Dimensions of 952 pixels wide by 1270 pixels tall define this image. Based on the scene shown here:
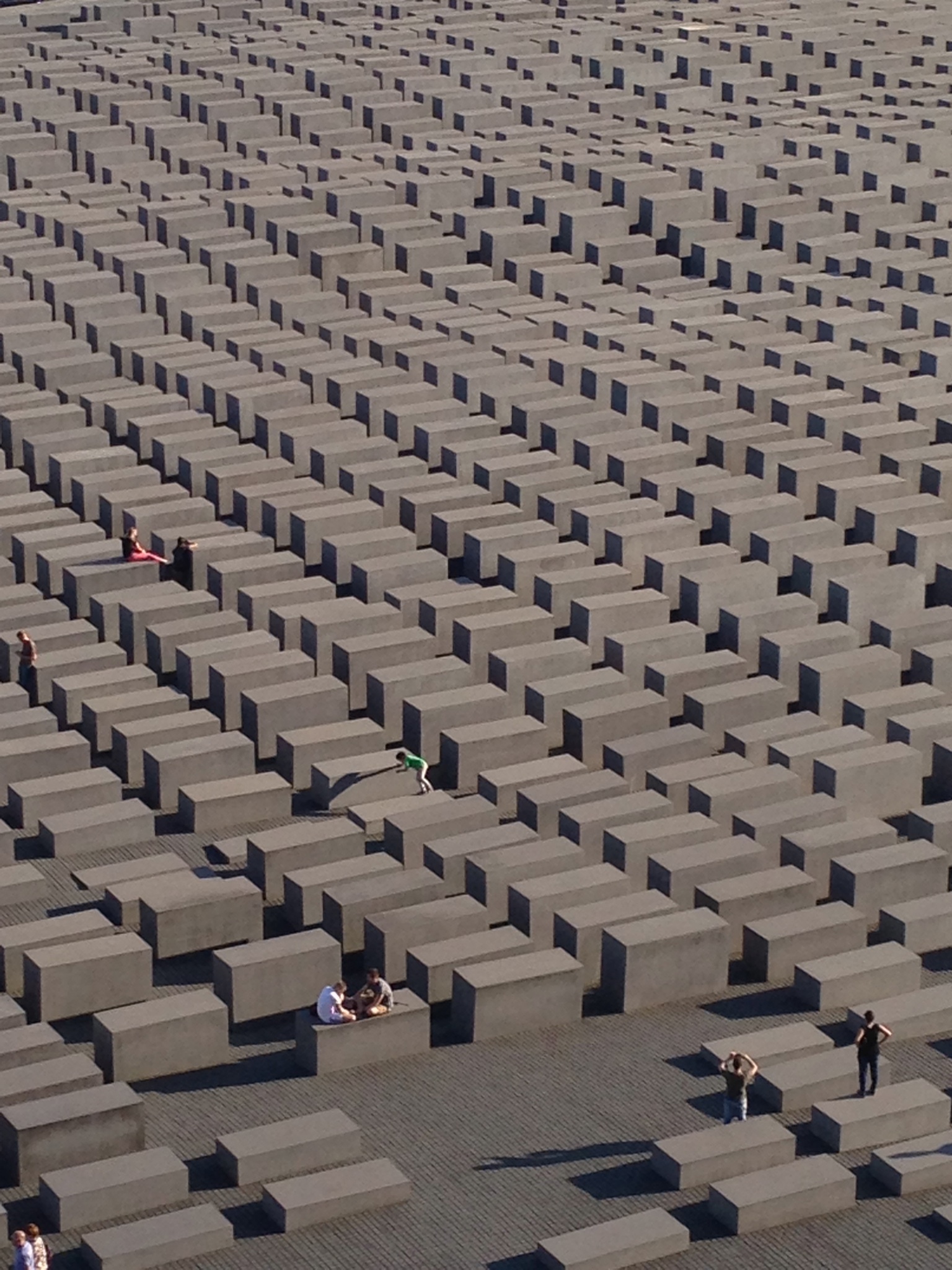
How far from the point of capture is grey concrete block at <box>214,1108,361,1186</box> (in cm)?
2442

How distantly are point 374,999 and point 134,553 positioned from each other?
13.8 metres

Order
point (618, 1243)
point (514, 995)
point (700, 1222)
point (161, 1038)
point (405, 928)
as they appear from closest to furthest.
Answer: point (618, 1243) < point (700, 1222) < point (161, 1038) < point (514, 995) < point (405, 928)

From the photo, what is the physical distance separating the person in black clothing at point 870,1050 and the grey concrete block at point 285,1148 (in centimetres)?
506

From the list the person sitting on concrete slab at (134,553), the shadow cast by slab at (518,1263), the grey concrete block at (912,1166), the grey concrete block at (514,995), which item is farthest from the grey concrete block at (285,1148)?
the person sitting on concrete slab at (134,553)

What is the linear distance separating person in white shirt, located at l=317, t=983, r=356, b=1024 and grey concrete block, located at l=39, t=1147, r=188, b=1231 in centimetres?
276

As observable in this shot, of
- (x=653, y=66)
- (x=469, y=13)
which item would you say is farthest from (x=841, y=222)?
(x=469, y=13)

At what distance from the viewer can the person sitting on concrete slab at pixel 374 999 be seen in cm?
2670

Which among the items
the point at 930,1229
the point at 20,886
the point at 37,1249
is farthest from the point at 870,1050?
the point at 20,886

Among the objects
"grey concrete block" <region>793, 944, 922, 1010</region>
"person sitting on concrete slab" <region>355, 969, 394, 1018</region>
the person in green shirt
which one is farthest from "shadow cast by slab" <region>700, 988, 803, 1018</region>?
the person in green shirt

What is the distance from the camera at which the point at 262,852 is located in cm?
3023

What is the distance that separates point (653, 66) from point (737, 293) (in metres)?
18.8

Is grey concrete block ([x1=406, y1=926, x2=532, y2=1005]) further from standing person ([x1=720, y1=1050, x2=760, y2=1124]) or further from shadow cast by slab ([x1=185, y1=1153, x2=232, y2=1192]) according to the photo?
standing person ([x1=720, y1=1050, x2=760, y2=1124])

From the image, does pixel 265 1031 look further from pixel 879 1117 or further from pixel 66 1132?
pixel 879 1117

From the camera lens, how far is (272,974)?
91.3ft
